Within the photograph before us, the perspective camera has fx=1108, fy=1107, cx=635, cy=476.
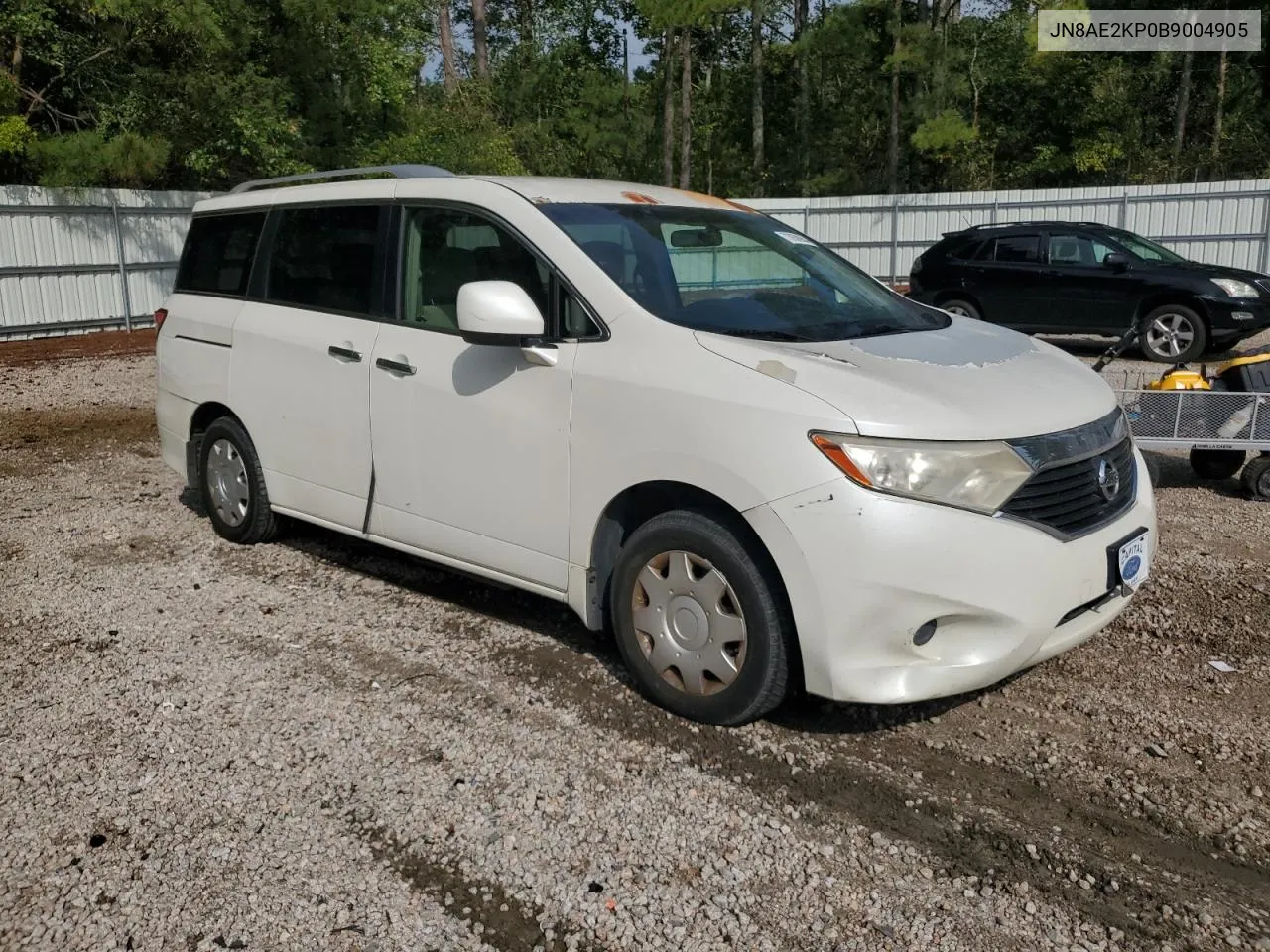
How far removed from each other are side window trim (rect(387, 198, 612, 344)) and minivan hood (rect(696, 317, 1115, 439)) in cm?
48

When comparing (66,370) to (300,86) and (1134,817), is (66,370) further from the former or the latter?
(1134,817)

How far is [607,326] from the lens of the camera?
3.94 m

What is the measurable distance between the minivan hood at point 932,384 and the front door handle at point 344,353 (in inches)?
70.7

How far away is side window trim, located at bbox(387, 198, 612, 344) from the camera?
4.02 meters

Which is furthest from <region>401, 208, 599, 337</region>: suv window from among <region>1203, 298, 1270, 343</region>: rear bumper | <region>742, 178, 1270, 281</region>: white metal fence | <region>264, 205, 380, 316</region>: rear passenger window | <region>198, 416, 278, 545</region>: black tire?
<region>742, 178, 1270, 281</region>: white metal fence

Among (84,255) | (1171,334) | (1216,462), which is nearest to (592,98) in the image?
(84,255)

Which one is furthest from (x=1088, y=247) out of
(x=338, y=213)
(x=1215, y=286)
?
(x=338, y=213)

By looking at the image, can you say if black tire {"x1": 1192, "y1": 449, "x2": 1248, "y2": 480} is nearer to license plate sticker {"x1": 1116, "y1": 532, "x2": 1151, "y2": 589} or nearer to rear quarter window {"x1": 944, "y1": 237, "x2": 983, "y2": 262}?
license plate sticker {"x1": 1116, "y1": 532, "x2": 1151, "y2": 589}

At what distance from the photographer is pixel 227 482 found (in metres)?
6.00

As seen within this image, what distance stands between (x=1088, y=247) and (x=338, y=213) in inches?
438

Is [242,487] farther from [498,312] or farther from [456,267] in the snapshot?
[498,312]

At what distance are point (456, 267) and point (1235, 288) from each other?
1128cm

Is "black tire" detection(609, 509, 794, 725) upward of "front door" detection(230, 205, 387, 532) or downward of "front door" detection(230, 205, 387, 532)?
downward

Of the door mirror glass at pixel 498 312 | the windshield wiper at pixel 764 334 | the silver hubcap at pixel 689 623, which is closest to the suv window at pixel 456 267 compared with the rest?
the door mirror glass at pixel 498 312
